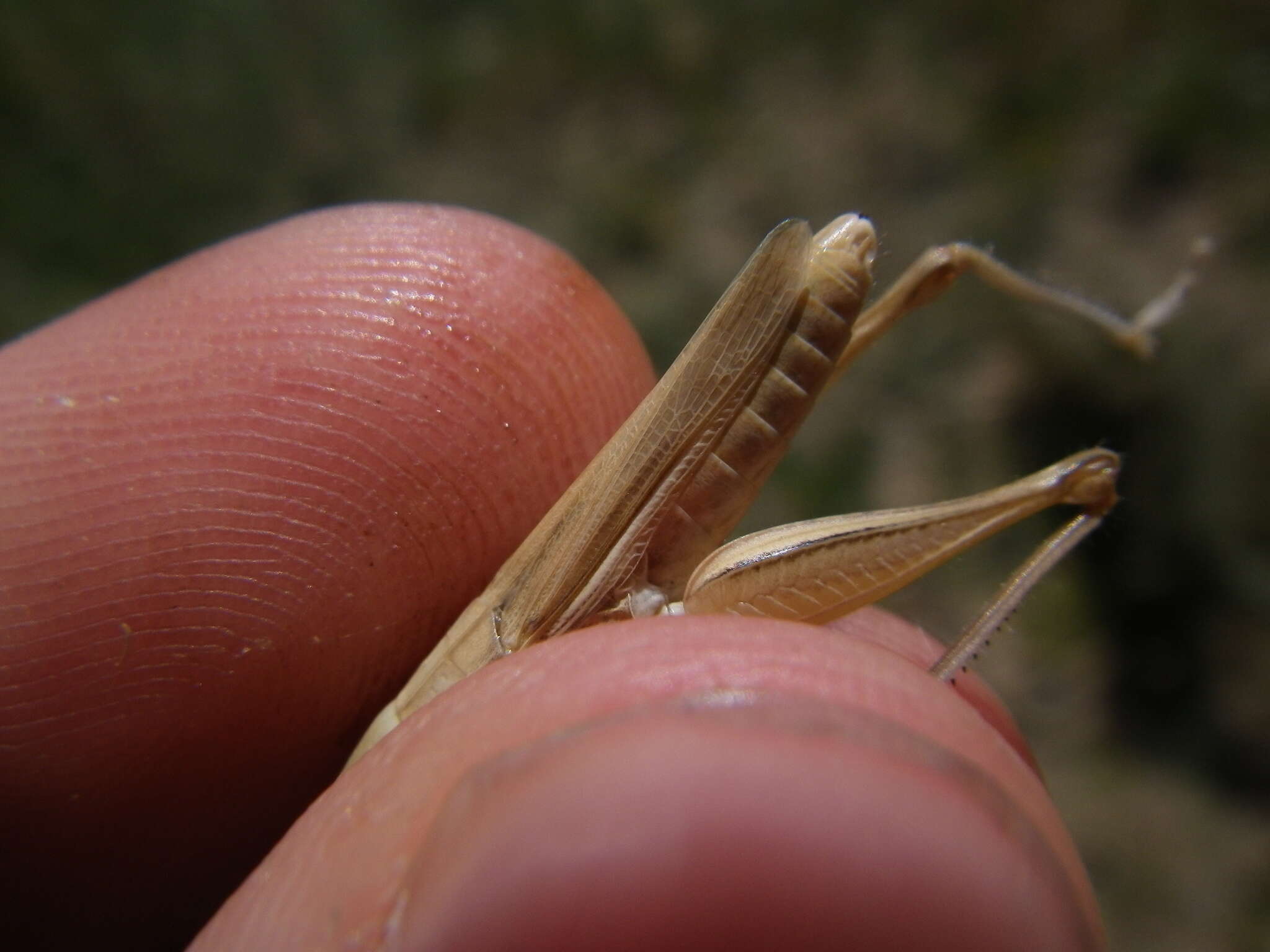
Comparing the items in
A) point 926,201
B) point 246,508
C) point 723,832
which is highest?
point 246,508

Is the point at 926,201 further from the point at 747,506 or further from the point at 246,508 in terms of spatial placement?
the point at 246,508

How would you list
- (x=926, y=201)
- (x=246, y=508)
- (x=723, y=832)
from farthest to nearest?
(x=926, y=201), (x=246, y=508), (x=723, y=832)

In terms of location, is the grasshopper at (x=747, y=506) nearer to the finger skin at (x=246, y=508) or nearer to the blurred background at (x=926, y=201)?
the finger skin at (x=246, y=508)

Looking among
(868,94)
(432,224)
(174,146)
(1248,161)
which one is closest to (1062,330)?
(1248,161)

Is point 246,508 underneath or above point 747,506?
above

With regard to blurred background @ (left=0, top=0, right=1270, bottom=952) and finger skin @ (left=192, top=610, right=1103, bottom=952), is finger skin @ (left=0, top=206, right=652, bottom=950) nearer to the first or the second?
finger skin @ (left=192, top=610, right=1103, bottom=952)

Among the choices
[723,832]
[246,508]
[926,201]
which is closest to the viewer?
[723,832]

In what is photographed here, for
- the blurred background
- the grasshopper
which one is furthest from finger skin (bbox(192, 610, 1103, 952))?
the blurred background

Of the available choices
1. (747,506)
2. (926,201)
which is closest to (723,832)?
(747,506)

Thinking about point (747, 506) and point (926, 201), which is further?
point (926, 201)
